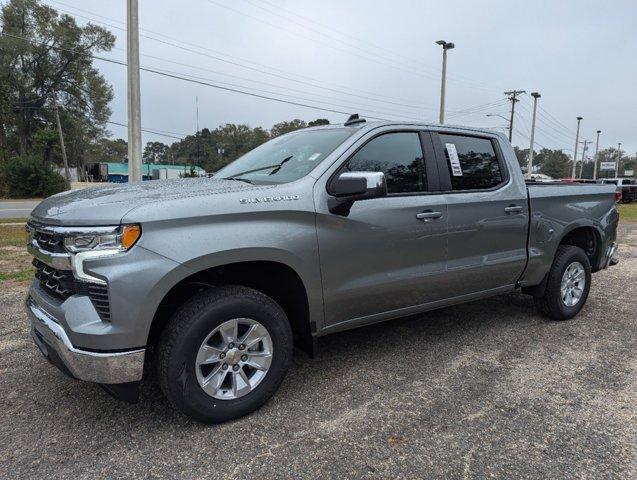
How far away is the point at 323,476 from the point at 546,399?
1.72 m

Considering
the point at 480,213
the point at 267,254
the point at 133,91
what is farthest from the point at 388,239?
the point at 133,91

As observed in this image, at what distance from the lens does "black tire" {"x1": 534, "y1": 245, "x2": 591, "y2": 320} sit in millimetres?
4840

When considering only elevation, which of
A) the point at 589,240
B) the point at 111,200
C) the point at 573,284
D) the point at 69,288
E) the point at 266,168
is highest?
the point at 266,168

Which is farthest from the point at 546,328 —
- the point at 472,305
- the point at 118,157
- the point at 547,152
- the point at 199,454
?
the point at 547,152

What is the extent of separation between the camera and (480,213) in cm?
407

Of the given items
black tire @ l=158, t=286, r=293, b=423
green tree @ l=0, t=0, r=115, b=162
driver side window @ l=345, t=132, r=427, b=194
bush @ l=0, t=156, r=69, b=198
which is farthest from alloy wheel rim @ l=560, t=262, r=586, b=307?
green tree @ l=0, t=0, r=115, b=162

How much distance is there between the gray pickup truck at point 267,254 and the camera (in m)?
2.57

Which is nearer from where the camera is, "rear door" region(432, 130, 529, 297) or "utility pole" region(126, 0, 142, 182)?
"rear door" region(432, 130, 529, 297)

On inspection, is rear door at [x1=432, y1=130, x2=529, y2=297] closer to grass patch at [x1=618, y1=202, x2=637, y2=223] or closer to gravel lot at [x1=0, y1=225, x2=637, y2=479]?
gravel lot at [x1=0, y1=225, x2=637, y2=479]

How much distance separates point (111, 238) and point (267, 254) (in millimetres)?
864

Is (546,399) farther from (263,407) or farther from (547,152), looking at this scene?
(547,152)

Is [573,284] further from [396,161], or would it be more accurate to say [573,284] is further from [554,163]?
[554,163]

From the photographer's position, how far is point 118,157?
106 meters

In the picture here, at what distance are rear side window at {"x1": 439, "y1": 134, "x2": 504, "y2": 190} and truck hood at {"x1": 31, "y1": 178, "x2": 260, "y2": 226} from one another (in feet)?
5.73
